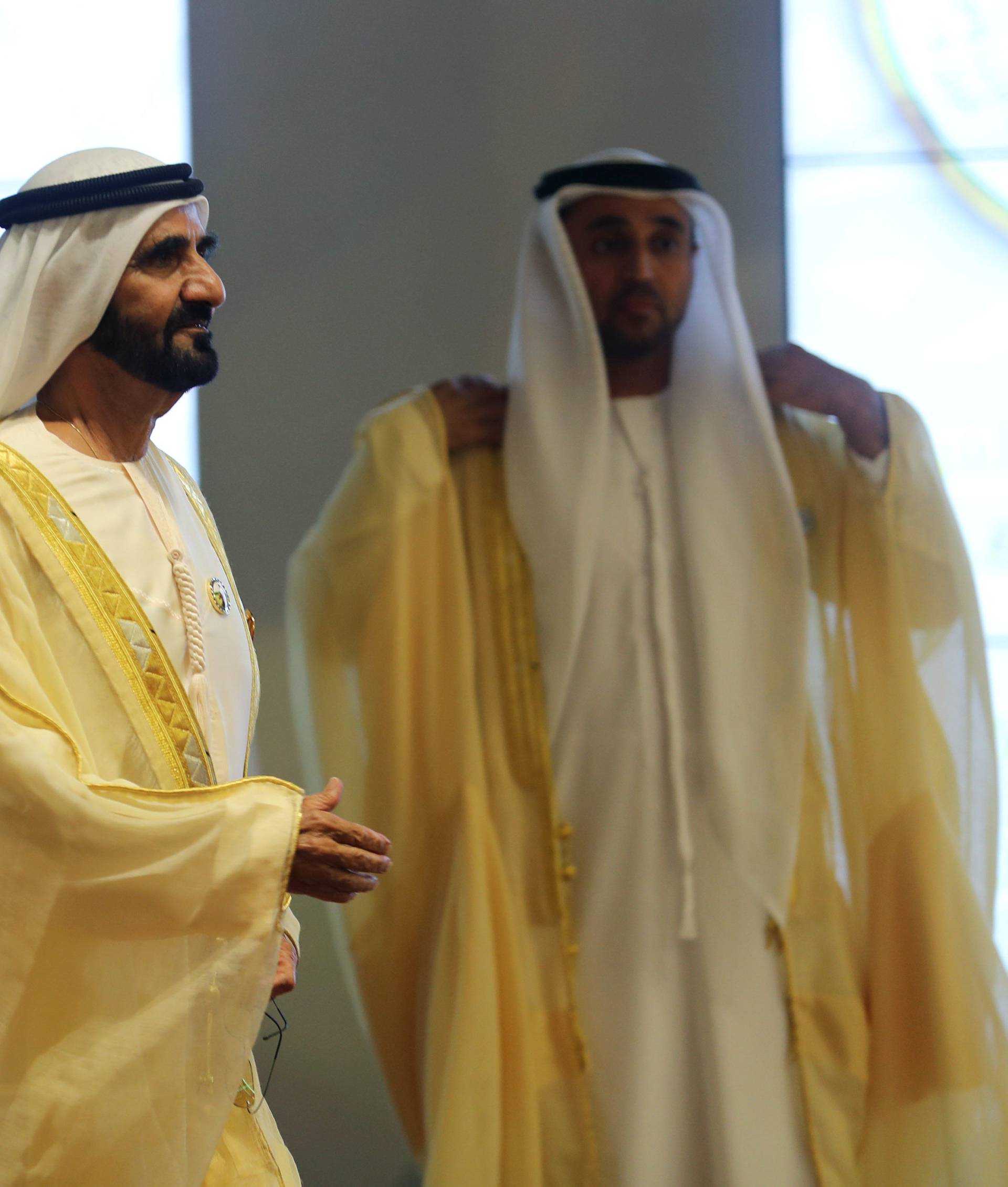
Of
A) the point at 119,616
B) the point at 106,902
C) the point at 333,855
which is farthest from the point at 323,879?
the point at 119,616

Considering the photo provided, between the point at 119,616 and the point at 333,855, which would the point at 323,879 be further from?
the point at 119,616

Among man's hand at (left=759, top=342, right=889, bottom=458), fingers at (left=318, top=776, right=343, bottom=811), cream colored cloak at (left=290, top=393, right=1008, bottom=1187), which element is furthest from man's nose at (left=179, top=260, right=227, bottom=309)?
man's hand at (left=759, top=342, right=889, bottom=458)

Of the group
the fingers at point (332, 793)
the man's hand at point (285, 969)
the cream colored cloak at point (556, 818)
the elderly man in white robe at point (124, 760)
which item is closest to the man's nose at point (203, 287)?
the elderly man in white robe at point (124, 760)

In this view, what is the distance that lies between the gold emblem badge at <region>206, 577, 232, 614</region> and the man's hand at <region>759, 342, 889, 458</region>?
116cm

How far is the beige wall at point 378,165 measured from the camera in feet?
8.55

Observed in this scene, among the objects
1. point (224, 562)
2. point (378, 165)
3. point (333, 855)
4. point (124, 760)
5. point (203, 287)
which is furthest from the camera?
point (378, 165)

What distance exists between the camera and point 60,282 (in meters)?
1.36

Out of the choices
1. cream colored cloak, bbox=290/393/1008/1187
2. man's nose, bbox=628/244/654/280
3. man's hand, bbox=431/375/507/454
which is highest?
man's nose, bbox=628/244/654/280

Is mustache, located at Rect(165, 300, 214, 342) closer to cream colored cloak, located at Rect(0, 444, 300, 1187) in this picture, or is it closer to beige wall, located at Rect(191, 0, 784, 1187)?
cream colored cloak, located at Rect(0, 444, 300, 1187)

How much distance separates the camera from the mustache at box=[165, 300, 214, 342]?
1.39m

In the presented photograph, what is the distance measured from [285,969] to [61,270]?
702 mm

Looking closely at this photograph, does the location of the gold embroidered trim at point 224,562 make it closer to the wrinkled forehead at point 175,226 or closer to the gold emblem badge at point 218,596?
the gold emblem badge at point 218,596

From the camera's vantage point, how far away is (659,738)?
221 cm

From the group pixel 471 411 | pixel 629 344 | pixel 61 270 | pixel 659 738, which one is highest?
pixel 61 270
